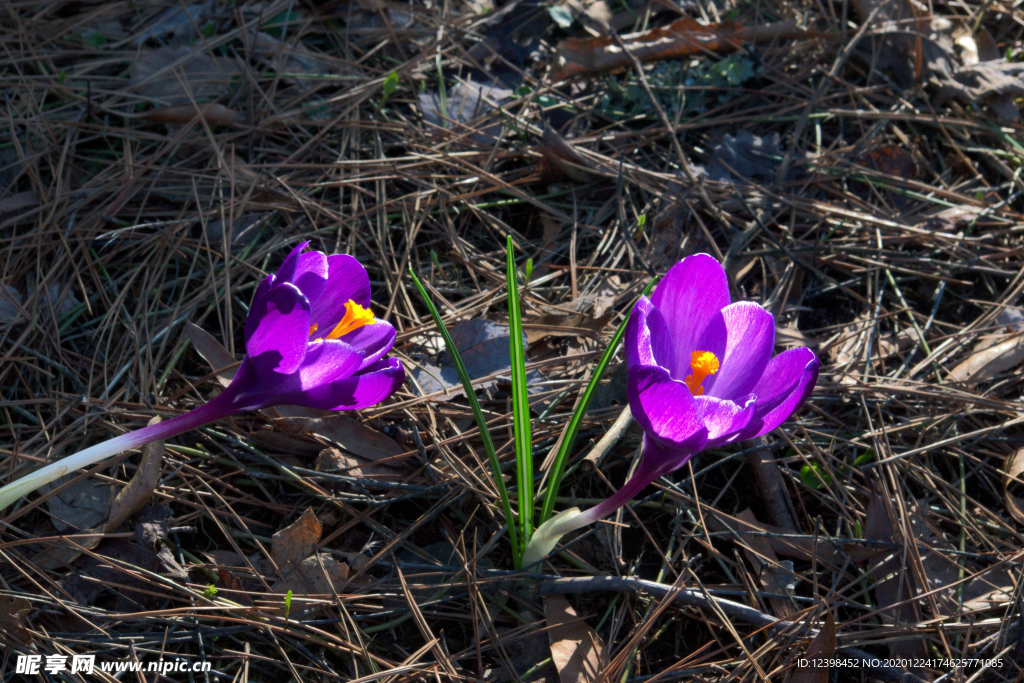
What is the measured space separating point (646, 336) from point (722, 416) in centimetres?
22

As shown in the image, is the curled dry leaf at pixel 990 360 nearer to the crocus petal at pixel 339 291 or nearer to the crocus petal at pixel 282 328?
the crocus petal at pixel 339 291

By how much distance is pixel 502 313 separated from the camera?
7.38 ft

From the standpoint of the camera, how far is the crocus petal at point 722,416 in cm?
141

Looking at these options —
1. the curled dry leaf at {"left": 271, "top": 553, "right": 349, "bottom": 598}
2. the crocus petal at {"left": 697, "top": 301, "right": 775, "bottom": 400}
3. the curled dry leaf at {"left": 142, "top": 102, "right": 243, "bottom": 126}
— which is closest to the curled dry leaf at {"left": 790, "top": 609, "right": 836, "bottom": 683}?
the crocus petal at {"left": 697, "top": 301, "right": 775, "bottom": 400}

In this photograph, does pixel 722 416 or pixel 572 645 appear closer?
pixel 722 416

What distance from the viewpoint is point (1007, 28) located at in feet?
10.2

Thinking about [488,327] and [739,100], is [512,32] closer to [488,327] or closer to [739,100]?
[739,100]

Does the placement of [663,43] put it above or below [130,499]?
above

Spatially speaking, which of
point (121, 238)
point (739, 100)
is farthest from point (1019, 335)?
point (121, 238)

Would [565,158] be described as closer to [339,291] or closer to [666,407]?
[339,291]

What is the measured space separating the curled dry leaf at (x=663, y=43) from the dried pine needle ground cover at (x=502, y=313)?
0.01 meters

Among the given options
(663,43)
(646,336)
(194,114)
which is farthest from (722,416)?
(194,114)

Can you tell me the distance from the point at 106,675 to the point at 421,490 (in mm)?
793

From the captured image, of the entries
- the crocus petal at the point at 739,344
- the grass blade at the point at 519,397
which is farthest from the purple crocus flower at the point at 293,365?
the crocus petal at the point at 739,344
